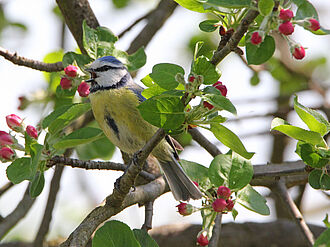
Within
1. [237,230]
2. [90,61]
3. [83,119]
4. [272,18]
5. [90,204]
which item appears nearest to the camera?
[272,18]

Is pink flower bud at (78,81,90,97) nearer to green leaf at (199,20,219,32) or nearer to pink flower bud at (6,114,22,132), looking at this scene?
pink flower bud at (6,114,22,132)

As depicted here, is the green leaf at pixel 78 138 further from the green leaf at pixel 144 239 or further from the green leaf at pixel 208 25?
the green leaf at pixel 208 25

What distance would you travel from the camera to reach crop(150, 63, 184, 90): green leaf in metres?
2.43

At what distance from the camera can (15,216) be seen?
403cm

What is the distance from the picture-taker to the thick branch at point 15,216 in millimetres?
3889

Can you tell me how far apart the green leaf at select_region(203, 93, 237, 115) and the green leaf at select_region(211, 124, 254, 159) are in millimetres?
316

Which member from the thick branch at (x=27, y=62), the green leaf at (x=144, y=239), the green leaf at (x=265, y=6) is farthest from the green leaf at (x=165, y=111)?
the thick branch at (x=27, y=62)

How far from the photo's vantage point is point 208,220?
9.40 feet

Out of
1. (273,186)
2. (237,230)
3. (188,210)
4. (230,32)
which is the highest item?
(230,32)

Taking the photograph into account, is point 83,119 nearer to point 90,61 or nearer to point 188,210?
point 90,61

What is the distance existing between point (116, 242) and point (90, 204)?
450 centimetres

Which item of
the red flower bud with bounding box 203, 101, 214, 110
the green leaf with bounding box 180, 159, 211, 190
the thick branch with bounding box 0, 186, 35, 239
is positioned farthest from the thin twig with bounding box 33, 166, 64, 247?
the red flower bud with bounding box 203, 101, 214, 110

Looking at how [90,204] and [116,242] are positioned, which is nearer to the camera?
[116,242]

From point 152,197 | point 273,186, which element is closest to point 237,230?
point 273,186
